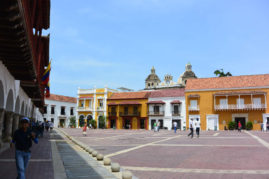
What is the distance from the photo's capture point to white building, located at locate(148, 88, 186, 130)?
45.6 m

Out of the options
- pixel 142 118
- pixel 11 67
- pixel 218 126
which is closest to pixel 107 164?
pixel 11 67

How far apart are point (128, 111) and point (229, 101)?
19.8 meters

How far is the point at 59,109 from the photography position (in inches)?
2650

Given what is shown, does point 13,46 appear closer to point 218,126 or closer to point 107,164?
point 107,164

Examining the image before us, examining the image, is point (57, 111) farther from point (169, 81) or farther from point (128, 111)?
point (169, 81)

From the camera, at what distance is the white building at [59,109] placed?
65062 millimetres

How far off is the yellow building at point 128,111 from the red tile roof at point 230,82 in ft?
35.5

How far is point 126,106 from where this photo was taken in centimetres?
5166

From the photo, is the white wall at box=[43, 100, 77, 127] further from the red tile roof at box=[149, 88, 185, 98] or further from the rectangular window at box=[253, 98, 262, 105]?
the rectangular window at box=[253, 98, 262, 105]

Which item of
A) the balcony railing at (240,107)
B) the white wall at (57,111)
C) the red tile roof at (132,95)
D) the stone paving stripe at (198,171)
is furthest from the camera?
the white wall at (57,111)

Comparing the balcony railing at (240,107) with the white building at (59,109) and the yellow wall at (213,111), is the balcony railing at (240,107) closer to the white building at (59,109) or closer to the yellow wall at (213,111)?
the yellow wall at (213,111)

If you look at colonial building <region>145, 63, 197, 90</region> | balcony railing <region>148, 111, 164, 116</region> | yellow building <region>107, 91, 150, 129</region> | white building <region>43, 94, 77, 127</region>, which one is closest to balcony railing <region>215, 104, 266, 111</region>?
balcony railing <region>148, 111, 164, 116</region>

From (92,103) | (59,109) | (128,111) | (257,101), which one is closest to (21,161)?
(257,101)

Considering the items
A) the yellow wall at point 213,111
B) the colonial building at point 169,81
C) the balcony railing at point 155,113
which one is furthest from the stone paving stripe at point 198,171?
the colonial building at point 169,81
